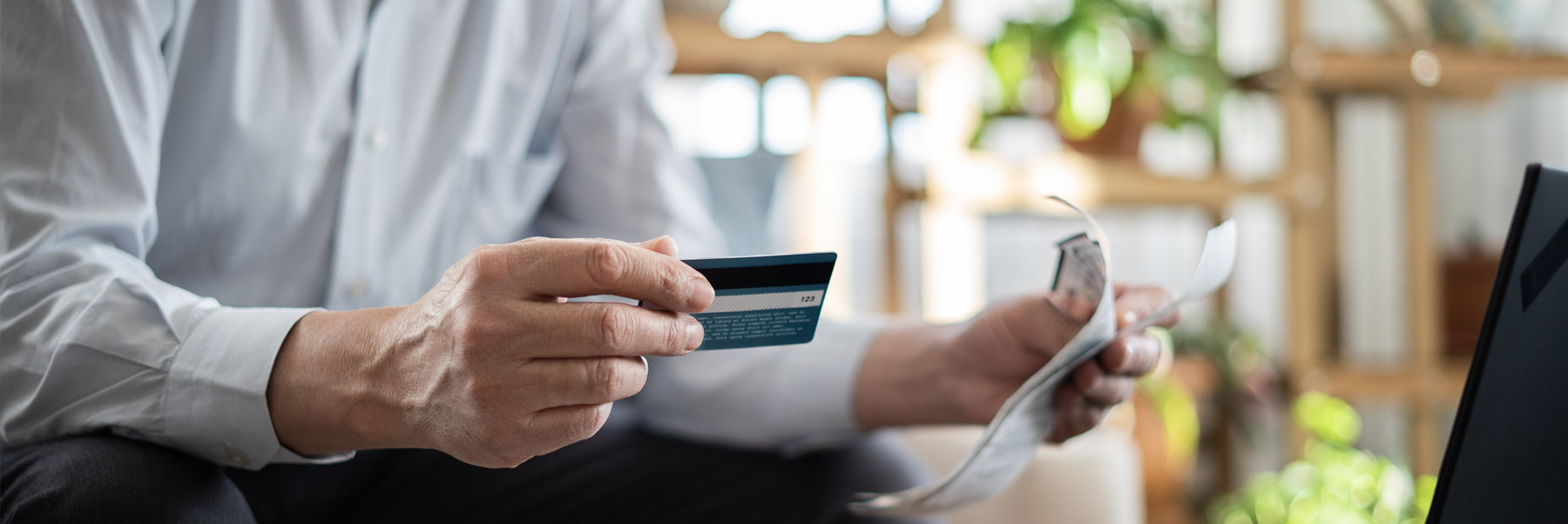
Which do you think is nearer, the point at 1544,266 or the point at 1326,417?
the point at 1544,266

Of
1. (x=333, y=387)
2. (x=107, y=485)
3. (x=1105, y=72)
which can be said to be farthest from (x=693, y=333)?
(x=1105, y=72)

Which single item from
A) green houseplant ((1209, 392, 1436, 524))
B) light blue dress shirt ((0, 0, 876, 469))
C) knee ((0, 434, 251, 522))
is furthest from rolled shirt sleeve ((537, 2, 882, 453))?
green houseplant ((1209, 392, 1436, 524))

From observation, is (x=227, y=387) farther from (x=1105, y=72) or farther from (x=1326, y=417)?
(x=1326, y=417)

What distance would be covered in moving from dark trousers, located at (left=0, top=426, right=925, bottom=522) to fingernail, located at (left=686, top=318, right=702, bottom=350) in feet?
0.91

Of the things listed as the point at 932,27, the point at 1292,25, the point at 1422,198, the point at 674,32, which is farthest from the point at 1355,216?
the point at 674,32

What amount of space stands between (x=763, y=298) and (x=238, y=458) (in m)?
0.32

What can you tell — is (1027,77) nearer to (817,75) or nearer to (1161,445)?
(817,75)

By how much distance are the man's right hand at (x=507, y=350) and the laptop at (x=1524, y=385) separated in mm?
379

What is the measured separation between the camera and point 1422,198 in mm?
2016

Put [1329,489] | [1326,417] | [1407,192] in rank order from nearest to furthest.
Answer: [1329,489] → [1326,417] → [1407,192]

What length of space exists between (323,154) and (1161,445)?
154 centimetres

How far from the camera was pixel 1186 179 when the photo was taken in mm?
1818

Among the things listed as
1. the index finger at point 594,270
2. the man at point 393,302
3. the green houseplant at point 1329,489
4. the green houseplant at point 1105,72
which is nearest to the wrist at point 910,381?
the man at point 393,302

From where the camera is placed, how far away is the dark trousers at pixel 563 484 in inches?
21.1
